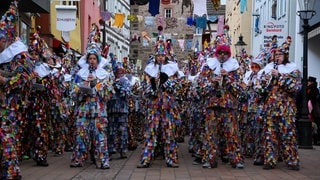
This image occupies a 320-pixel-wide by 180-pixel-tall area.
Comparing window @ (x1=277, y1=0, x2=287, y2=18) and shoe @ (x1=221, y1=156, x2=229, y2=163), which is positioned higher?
window @ (x1=277, y1=0, x2=287, y2=18)

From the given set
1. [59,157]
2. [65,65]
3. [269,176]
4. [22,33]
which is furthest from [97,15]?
[269,176]

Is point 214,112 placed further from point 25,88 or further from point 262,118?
point 25,88

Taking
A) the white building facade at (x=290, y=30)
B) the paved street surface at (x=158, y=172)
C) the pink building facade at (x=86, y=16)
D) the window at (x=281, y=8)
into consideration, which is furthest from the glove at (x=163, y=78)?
the pink building facade at (x=86, y=16)

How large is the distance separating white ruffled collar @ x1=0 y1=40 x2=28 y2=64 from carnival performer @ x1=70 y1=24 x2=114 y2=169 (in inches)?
67.1

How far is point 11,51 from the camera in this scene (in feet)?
25.2

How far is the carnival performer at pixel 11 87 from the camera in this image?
747 cm

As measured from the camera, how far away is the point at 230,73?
9633 millimetres

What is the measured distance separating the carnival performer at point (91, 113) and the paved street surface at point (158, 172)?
0.80 feet

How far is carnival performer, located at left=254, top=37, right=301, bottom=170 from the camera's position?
938 cm

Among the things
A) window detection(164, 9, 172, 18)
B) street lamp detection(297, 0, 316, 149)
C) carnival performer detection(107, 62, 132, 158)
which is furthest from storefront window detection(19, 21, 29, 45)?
window detection(164, 9, 172, 18)

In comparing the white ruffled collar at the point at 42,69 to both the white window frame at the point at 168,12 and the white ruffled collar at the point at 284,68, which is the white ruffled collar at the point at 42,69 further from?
the white window frame at the point at 168,12

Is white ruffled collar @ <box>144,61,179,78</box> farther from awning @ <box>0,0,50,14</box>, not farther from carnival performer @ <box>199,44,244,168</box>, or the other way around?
awning @ <box>0,0,50,14</box>

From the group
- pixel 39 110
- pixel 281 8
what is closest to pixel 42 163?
pixel 39 110

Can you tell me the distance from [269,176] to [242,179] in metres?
0.59
